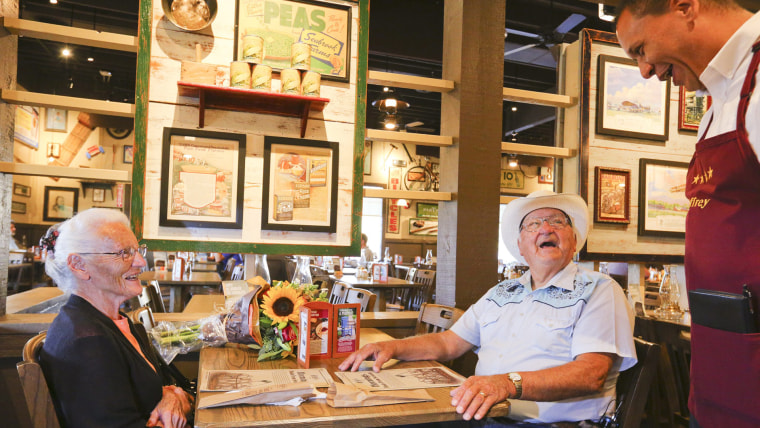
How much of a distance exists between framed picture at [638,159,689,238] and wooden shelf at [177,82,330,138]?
222 cm

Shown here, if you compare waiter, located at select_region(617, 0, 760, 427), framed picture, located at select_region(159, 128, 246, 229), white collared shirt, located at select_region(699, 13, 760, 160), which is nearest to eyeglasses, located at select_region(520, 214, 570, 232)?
waiter, located at select_region(617, 0, 760, 427)

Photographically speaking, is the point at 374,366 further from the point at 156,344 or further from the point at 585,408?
the point at 156,344

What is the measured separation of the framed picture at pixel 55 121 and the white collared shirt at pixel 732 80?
462 inches

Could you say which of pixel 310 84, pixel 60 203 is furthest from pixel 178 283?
pixel 60 203

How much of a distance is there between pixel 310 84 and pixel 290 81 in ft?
0.33

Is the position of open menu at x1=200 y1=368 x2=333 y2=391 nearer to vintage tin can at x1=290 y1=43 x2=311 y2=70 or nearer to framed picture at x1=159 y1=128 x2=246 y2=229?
framed picture at x1=159 y1=128 x2=246 y2=229

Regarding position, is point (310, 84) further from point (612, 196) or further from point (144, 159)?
point (612, 196)

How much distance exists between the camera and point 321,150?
107 inches

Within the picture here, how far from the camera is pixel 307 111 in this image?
257 cm

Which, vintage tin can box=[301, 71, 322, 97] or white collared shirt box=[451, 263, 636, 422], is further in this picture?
vintage tin can box=[301, 71, 322, 97]

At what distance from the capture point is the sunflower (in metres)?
1.92

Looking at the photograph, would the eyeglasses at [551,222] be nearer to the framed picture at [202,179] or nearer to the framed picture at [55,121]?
the framed picture at [202,179]

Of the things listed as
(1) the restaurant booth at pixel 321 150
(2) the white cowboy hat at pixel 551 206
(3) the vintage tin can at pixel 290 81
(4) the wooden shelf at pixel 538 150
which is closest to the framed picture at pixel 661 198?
(1) the restaurant booth at pixel 321 150

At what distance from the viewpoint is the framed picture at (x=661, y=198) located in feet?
11.0
